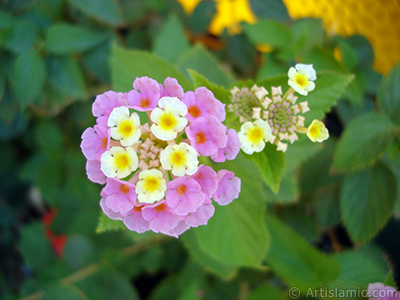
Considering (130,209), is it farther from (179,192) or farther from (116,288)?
(116,288)

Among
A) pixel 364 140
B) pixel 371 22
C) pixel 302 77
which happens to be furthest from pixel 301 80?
pixel 371 22

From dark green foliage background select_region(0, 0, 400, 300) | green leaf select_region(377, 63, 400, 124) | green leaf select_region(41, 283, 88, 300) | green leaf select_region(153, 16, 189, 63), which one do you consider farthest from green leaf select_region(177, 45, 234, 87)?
green leaf select_region(41, 283, 88, 300)

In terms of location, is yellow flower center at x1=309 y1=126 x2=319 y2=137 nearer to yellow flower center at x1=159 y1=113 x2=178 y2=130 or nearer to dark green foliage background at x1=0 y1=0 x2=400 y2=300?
dark green foliage background at x1=0 y1=0 x2=400 y2=300

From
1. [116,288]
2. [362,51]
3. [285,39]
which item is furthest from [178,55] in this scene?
[116,288]

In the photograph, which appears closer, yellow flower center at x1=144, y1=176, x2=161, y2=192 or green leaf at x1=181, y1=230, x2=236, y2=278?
yellow flower center at x1=144, y1=176, x2=161, y2=192

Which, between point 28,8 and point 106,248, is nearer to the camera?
point 28,8

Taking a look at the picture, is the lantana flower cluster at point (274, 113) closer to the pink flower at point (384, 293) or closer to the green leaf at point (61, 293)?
the pink flower at point (384, 293)

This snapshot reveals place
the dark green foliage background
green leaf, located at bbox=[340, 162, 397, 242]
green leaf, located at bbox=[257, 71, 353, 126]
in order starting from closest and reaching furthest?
green leaf, located at bbox=[257, 71, 353, 126] < the dark green foliage background < green leaf, located at bbox=[340, 162, 397, 242]

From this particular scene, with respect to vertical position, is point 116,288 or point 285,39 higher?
point 285,39

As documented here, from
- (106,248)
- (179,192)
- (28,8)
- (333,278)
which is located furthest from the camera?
(106,248)
